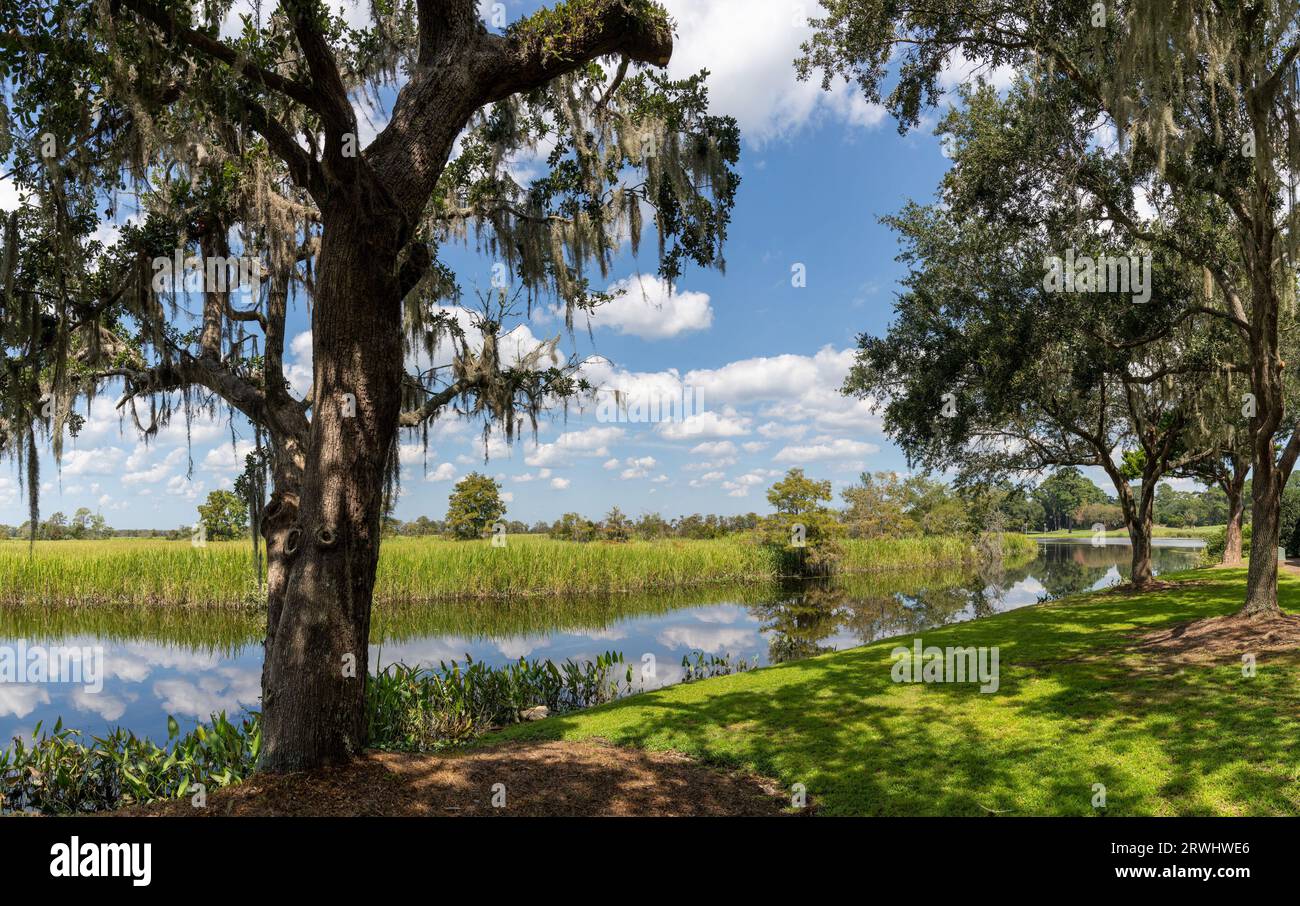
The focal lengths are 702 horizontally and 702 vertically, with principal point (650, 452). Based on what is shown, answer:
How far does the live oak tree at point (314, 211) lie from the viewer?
5180mm

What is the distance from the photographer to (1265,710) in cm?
633

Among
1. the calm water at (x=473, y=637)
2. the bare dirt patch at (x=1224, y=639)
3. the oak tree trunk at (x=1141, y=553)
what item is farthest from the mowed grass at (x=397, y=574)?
the bare dirt patch at (x=1224, y=639)

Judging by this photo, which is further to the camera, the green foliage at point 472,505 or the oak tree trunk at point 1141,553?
the green foliage at point 472,505

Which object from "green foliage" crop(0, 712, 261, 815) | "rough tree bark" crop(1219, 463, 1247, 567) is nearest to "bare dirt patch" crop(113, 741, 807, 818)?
"green foliage" crop(0, 712, 261, 815)

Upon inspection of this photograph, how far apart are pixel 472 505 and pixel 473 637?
77.3 feet

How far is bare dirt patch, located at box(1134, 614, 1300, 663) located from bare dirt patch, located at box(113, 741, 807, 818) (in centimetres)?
638

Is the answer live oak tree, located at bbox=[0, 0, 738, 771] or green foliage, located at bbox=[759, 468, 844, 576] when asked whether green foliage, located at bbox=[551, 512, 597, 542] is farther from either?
live oak tree, located at bbox=[0, 0, 738, 771]

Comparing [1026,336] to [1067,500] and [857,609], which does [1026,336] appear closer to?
[857,609]

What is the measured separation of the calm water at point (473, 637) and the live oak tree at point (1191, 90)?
9.44m

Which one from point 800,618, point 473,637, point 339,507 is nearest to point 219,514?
point 473,637

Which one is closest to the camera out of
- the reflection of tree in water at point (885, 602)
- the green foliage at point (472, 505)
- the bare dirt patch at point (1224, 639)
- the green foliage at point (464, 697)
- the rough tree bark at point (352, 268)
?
the rough tree bark at point (352, 268)

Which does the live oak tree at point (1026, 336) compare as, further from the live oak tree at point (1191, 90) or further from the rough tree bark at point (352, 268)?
the rough tree bark at point (352, 268)

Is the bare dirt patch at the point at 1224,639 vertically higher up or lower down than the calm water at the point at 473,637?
higher up

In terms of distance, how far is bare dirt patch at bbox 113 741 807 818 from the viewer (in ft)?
15.5
